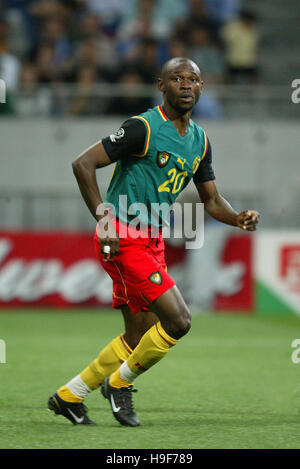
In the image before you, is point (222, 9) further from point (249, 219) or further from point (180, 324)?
point (180, 324)

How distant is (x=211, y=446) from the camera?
4.55 metres

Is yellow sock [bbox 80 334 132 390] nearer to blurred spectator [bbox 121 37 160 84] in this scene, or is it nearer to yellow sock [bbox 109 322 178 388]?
yellow sock [bbox 109 322 178 388]

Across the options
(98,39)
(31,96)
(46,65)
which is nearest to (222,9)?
(98,39)

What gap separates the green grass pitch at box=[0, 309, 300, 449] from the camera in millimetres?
4785

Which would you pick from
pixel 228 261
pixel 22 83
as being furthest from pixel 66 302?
pixel 22 83

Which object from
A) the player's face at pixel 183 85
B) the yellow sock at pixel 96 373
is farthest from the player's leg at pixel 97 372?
the player's face at pixel 183 85

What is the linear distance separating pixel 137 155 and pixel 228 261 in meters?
7.80

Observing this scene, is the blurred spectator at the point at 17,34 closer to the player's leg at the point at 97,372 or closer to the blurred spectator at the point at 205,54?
the blurred spectator at the point at 205,54

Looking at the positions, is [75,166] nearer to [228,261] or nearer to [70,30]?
[228,261]

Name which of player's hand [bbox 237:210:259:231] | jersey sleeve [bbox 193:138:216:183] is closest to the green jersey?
jersey sleeve [bbox 193:138:216:183]

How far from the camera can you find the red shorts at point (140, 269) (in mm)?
4988

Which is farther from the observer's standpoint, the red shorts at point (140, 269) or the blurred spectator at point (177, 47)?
the blurred spectator at point (177, 47)

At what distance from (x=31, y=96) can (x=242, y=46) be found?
3660mm

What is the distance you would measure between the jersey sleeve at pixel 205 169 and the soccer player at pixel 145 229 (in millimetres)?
56
